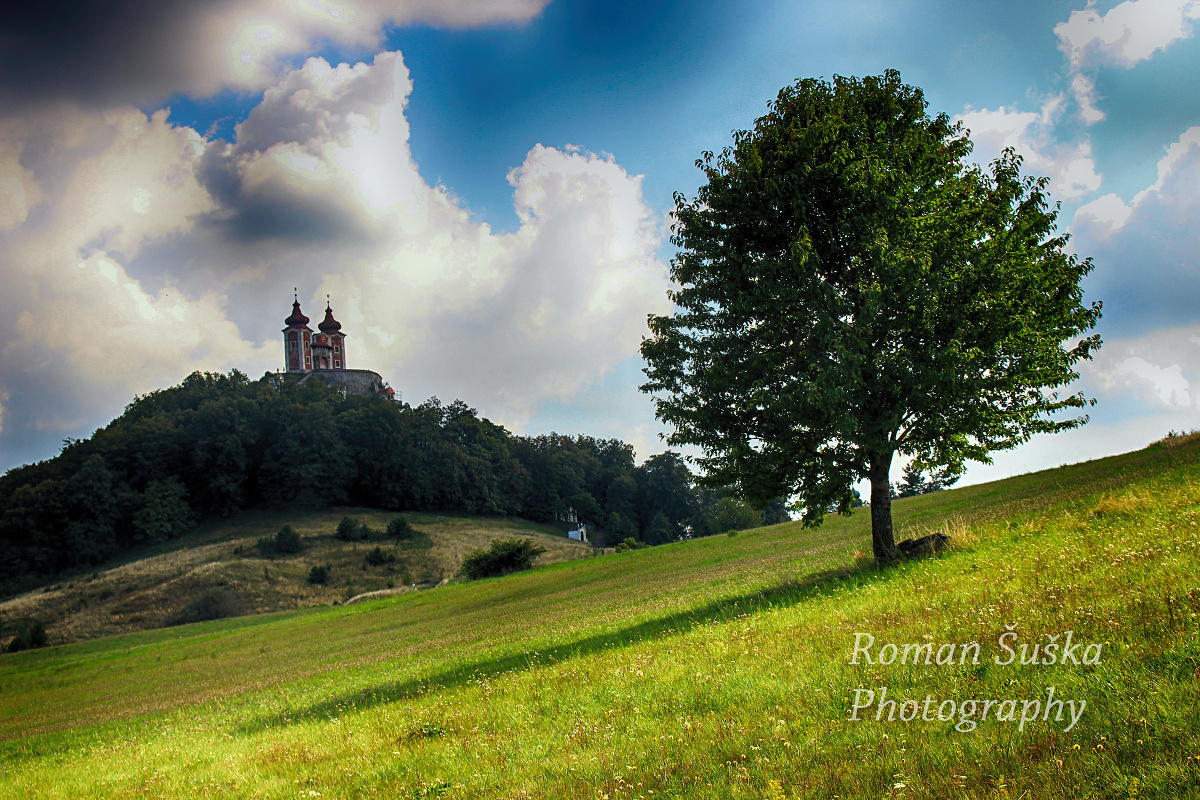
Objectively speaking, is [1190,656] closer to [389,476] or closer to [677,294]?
[677,294]

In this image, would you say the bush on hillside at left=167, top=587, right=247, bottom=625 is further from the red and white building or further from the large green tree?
the red and white building

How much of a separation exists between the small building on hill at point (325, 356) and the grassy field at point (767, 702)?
16235 centimetres

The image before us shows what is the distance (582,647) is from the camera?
44.7 feet

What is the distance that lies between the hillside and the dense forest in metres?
10.2

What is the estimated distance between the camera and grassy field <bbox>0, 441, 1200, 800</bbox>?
191 inches

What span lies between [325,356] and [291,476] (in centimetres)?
8007

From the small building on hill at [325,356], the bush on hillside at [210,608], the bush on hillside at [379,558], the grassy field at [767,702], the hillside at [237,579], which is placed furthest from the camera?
the small building on hill at [325,356]

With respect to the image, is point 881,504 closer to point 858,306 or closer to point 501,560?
point 858,306

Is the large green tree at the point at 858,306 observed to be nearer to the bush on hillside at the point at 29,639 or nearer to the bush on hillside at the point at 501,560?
the bush on hillside at the point at 501,560

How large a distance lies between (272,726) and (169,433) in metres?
125

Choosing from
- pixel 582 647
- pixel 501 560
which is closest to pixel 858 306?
pixel 582 647

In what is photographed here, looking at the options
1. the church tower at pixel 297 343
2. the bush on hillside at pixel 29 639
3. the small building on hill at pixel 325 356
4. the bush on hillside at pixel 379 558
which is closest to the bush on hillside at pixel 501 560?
the bush on hillside at pixel 379 558

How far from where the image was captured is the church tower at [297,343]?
183 metres

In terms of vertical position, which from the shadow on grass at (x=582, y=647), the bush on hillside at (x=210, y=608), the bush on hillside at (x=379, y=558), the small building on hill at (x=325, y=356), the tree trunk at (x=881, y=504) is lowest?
the bush on hillside at (x=210, y=608)
